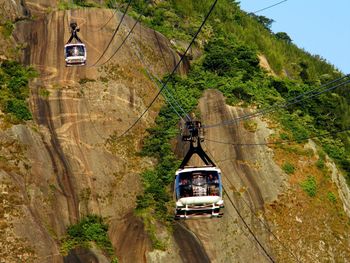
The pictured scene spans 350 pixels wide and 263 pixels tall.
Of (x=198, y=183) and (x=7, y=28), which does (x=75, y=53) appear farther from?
(x=198, y=183)

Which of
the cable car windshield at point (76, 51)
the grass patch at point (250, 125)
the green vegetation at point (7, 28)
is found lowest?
the grass patch at point (250, 125)

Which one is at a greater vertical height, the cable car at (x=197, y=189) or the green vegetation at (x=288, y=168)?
the green vegetation at (x=288, y=168)

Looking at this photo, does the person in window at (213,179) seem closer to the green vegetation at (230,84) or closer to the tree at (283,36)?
the green vegetation at (230,84)

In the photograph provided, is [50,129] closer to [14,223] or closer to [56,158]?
[56,158]

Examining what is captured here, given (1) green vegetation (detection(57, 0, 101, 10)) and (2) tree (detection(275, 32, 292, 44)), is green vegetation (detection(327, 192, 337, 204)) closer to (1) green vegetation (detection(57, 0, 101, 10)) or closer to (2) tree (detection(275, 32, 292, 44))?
(1) green vegetation (detection(57, 0, 101, 10))

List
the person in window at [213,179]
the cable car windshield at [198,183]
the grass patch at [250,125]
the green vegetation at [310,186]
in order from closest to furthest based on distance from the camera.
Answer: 1. the cable car windshield at [198,183]
2. the person in window at [213,179]
3. the green vegetation at [310,186]
4. the grass patch at [250,125]

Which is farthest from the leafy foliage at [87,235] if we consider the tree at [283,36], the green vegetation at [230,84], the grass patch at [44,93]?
the tree at [283,36]

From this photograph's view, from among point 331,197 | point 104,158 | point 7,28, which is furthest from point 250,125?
point 7,28

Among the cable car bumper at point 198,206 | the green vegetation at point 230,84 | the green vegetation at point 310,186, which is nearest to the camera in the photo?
the cable car bumper at point 198,206
